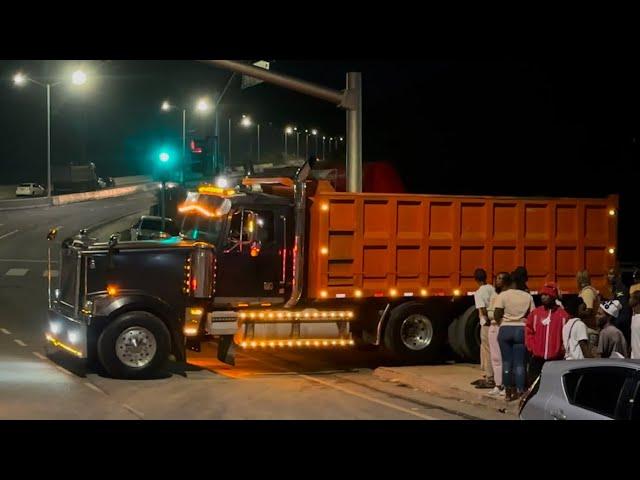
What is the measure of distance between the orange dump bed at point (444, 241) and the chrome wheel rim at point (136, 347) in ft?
9.61

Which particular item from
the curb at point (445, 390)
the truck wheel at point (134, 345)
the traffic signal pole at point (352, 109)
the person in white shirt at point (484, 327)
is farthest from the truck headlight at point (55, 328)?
the person in white shirt at point (484, 327)

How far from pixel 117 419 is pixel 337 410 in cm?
290

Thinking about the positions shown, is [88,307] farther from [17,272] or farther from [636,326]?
[17,272]

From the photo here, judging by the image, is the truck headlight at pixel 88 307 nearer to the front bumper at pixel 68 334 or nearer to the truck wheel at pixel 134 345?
the front bumper at pixel 68 334

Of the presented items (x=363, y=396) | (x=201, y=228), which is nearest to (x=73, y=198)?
(x=201, y=228)

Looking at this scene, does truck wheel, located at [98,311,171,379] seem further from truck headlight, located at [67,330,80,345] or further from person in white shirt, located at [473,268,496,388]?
person in white shirt, located at [473,268,496,388]

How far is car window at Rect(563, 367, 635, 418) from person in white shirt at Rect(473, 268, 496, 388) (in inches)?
284

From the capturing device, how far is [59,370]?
53.0ft

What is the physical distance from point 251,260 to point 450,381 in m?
3.77

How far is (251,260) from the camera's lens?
16.5 m

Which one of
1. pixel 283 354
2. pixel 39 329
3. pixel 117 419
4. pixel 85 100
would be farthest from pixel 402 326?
pixel 85 100

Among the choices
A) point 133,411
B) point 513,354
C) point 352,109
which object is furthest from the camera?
point 352,109

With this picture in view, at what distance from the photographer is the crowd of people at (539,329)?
12164 mm

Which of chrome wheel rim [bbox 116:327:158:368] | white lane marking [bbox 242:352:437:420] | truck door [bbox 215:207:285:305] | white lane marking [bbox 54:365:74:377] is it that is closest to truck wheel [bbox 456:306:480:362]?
white lane marking [bbox 242:352:437:420]
